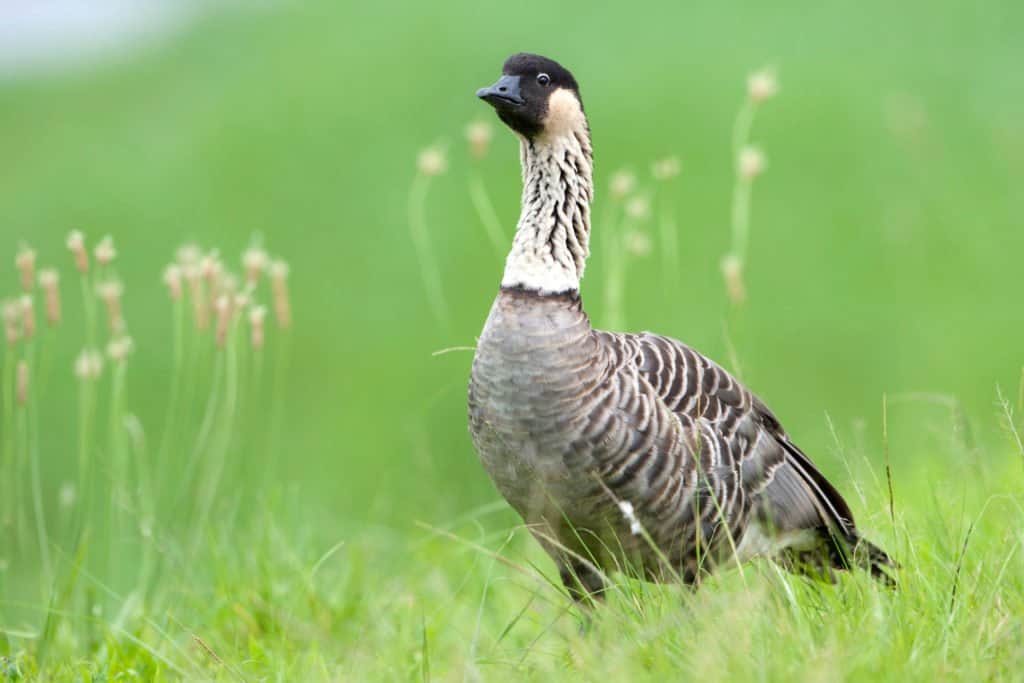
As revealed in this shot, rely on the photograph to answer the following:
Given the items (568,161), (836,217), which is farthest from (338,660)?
(836,217)

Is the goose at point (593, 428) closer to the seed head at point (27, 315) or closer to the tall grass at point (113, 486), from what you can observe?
the tall grass at point (113, 486)

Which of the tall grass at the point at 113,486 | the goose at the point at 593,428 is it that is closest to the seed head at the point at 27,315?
the tall grass at the point at 113,486

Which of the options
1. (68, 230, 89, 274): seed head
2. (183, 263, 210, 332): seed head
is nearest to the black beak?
(183, 263, 210, 332): seed head

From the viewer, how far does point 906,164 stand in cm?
1043

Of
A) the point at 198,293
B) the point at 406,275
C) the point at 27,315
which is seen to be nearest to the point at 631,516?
the point at 198,293

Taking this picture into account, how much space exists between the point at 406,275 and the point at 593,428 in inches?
246

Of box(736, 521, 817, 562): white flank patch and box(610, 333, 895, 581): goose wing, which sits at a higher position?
box(610, 333, 895, 581): goose wing

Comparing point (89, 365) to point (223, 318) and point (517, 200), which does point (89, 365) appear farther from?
point (517, 200)

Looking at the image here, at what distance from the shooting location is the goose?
14.4ft

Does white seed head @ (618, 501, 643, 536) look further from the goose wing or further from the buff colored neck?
the buff colored neck

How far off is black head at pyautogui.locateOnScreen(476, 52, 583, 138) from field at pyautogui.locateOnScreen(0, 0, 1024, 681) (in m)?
1.10

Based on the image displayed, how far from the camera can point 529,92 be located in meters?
4.64

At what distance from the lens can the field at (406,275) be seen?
556 centimetres

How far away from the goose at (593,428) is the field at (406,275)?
310 millimetres
